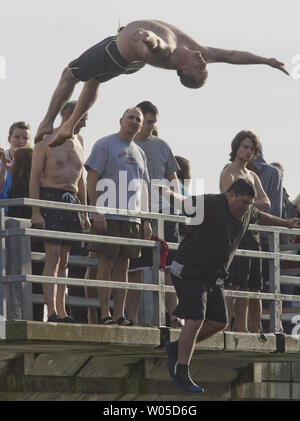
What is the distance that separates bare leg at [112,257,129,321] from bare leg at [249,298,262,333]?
1777 millimetres

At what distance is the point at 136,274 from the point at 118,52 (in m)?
2.68

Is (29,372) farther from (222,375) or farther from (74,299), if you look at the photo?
(222,375)

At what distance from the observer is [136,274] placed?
17.8 m

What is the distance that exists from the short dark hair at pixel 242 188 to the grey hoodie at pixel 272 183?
2095 millimetres

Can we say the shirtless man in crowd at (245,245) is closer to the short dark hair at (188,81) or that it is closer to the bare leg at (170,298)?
the bare leg at (170,298)

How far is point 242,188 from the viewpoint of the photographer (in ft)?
54.2

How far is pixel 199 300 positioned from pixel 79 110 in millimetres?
1991

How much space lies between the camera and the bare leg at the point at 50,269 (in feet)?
53.7

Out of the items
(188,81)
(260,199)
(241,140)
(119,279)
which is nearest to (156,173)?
(241,140)

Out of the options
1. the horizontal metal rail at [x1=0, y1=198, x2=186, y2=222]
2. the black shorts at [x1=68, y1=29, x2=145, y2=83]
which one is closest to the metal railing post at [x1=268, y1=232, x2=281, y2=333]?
the horizontal metal rail at [x1=0, y1=198, x2=186, y2=222]

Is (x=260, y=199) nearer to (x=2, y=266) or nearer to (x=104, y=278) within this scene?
(x=104, y=278)
